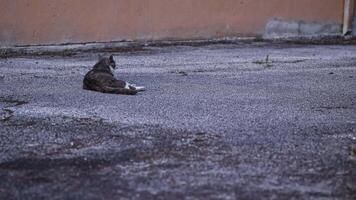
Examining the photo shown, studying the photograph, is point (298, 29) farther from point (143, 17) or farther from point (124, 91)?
point (124, 91)

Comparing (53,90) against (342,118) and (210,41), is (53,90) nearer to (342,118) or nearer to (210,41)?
(342,118)

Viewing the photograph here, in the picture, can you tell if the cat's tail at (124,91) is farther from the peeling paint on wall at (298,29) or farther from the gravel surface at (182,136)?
the peeling paint on wall at (298,29)

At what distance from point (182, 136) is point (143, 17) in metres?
7.86

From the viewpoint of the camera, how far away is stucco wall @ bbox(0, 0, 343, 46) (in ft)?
37.4

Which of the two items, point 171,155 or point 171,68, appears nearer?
point 171,155

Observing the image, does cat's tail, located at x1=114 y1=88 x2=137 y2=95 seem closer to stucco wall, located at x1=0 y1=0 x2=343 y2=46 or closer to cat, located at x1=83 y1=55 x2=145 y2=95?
cat, located at x1=83 y1=55 x2=145 y2=95

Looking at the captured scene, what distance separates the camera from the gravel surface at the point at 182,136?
337 cm

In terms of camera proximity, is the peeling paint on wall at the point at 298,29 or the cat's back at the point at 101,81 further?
the peeling paint on wall at the point at 298,29

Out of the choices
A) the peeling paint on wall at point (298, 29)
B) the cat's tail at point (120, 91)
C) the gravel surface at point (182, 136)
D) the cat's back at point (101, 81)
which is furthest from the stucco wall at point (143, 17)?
the cat's tail at point (120, 91)

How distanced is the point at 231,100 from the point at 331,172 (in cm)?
261

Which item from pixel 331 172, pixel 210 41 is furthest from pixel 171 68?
pixel 331 172

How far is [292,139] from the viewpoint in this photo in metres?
4.40

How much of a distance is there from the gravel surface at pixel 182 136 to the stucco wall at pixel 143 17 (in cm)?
318

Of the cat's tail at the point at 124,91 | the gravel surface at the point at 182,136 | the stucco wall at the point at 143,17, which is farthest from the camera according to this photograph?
the stucco wall at the point at 143,17
